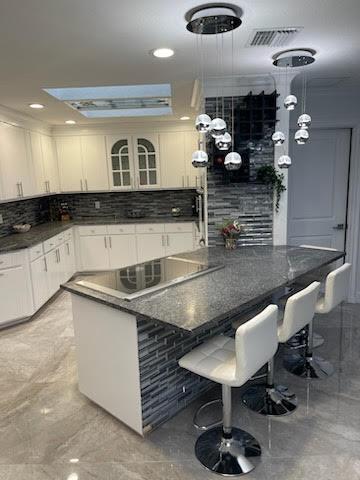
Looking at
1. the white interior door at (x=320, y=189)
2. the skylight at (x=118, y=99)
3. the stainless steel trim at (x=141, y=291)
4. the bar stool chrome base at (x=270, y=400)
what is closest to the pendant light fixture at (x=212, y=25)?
the stainless steel trim at (x=141, y=291)

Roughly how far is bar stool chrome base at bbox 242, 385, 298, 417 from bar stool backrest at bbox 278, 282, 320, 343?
20.6 inches

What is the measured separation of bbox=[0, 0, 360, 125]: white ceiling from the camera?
1.83 m

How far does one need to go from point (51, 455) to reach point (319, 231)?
3555 mm

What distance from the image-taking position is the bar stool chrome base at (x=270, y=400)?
2367 mm

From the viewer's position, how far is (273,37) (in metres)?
2.29

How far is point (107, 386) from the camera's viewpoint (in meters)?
2.32

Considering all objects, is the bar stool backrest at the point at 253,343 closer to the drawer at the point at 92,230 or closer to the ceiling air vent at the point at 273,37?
the ceiling air vent at the point at 273,37

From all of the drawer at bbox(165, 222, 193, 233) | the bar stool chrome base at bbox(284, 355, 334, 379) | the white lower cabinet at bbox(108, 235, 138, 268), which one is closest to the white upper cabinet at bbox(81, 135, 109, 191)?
the white lower cabinet at bbox(108, 235, 138, 268)

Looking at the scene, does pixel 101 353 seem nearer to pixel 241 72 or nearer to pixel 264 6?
pixel 264 6

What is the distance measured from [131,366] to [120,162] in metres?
4.18

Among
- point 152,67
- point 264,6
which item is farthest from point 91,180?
point 264,6

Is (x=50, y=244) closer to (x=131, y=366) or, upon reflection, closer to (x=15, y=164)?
(x=15, y=164)

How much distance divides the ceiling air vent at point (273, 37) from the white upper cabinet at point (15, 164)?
3.12m

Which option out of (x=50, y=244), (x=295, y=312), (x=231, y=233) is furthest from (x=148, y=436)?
(x=50, y=244)
